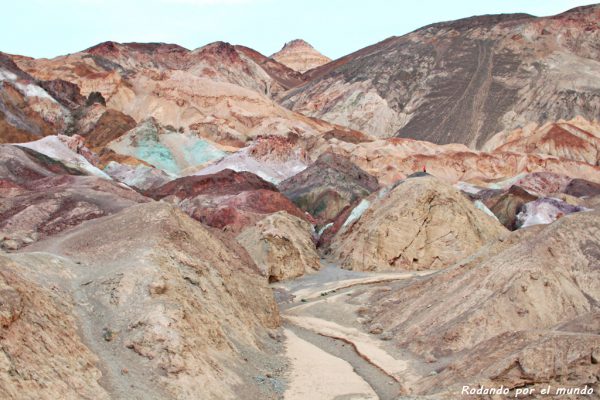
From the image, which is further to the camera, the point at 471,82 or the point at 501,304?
the point at 471,82

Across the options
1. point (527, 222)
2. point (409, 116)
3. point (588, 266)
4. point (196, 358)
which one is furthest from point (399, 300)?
point (409, 116)

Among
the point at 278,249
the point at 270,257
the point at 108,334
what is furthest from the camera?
the point at 278,249

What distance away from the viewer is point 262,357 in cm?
2011

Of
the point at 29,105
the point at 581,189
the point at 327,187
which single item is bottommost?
the point at 581,189

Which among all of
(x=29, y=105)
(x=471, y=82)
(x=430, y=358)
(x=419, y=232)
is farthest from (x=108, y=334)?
(x=471, y=82)

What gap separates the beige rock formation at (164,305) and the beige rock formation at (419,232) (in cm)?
1641

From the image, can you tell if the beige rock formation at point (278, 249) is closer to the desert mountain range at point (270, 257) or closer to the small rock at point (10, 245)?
the desert mountain range at point (270, 257)

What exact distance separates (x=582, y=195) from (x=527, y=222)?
20256 millimetres

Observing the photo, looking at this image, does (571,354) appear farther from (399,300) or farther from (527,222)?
(527,222)

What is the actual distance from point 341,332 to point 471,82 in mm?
113245

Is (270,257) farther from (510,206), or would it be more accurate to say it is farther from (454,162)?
(454,162)

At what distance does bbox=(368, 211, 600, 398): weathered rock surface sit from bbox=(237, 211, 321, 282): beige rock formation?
11122 millimetres

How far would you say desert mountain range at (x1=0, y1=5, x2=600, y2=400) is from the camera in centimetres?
1541

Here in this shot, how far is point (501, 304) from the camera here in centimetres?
2228
